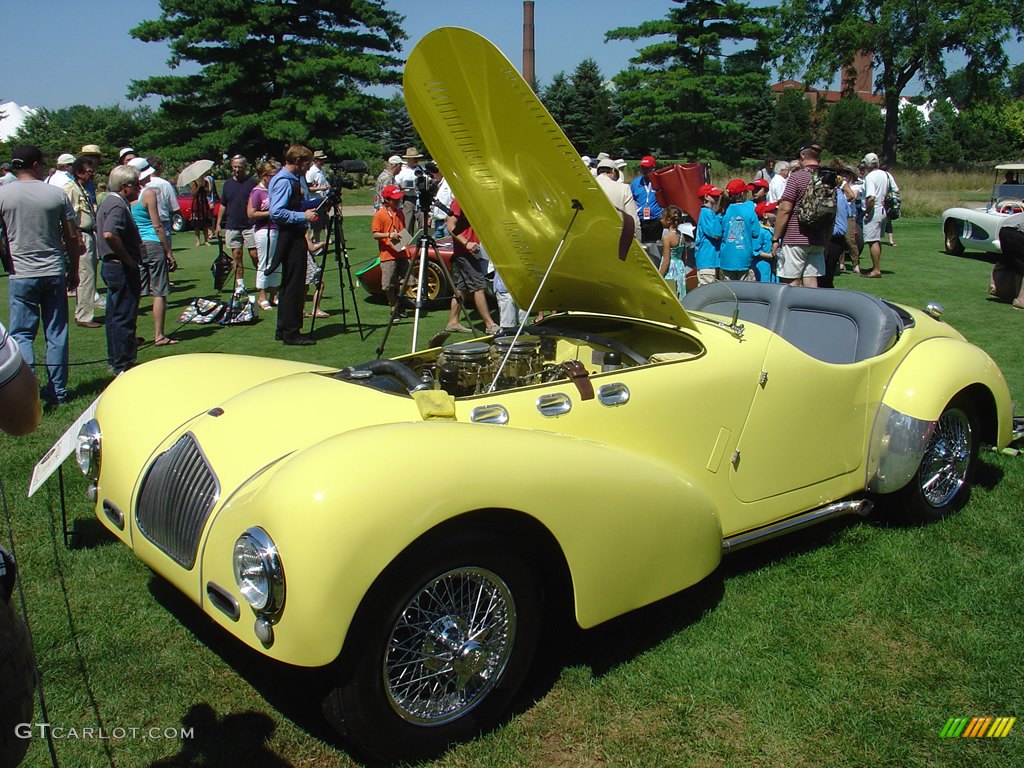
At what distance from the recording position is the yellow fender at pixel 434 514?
2.48 m

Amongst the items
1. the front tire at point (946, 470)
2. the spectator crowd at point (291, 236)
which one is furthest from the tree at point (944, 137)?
the front tire at point (946, 470)

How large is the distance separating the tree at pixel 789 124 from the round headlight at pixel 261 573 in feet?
157

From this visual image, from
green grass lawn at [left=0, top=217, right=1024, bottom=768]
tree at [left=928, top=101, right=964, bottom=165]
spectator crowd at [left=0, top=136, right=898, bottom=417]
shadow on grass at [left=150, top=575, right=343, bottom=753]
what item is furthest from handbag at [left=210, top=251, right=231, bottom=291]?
tree at [left=928, top=101, right=964, bottom=165]

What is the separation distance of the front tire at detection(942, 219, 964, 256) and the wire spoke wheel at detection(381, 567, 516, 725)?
17.2 m

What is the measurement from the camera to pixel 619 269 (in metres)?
3.88

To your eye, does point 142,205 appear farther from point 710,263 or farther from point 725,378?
point 725,378

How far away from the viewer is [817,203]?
8.47 m

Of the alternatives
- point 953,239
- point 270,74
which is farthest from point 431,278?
point 270,74

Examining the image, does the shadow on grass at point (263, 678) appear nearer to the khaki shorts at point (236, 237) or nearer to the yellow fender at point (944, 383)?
the yellow fender at point (944, 383)

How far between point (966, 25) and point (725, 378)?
45642 millimetres

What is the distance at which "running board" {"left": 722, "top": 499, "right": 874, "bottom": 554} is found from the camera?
12.5 ft

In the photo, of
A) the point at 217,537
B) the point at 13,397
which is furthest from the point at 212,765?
the point at 13,397

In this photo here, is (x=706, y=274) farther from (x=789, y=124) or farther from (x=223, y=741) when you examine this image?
(x=789, y=124)

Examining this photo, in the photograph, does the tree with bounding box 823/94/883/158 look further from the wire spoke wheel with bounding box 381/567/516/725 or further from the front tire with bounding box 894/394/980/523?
the wire spoke wheel with bounding box 381/567/516/725
